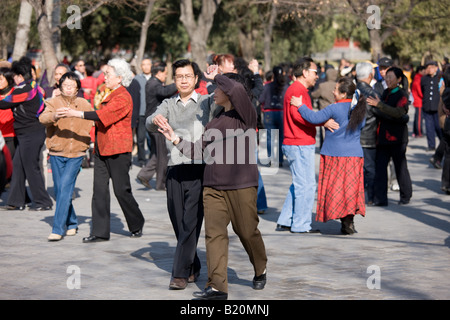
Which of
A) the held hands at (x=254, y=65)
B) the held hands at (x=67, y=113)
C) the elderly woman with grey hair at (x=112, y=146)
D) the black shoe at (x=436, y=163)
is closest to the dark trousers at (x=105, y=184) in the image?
the elderly woman with grey hair at (x=112, y=146)

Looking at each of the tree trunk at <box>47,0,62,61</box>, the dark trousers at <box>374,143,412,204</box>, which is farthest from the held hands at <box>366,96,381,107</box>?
the tree trunk at <box>47,0,62,61</box>

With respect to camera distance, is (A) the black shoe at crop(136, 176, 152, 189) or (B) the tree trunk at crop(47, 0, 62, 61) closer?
(A) the black shoe at crop(136, 176, 152, 189)

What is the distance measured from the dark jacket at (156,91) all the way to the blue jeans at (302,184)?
4029 mm

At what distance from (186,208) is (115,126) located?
233 centimetres

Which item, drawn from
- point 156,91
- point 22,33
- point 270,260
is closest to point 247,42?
point 22,33

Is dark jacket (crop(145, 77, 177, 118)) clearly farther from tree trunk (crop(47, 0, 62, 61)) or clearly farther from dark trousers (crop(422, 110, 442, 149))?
dark trousers (crop(422, 110, 442, 149))

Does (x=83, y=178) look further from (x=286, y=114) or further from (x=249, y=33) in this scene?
(x=249, y=33)

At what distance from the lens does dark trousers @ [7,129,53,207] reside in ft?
37.4

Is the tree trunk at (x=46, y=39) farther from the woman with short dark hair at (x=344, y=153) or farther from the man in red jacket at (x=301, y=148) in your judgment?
the woman with short dark hair at (x=344, y=153)

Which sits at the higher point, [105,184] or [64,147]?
[64,147]

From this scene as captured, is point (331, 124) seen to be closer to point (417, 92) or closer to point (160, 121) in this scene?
point (160, 121)

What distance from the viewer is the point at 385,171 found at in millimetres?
11820

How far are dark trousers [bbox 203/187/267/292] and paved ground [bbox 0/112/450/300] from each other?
0.33m

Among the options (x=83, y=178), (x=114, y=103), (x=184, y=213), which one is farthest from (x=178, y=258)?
(x=83, y=178)
